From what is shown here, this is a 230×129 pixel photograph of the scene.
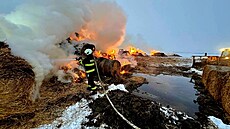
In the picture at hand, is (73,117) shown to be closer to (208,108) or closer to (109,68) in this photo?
(208,108)

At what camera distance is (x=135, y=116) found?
5.42 metres

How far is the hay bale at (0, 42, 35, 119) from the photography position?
198 inches

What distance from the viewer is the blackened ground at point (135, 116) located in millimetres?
5143

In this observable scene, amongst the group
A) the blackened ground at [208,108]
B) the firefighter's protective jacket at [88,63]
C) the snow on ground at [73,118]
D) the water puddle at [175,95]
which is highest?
the firefighter's protective jacket at [88,63]

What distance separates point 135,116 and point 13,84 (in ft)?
11.8

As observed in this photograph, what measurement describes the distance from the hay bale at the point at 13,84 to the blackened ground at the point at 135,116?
81.4 inches

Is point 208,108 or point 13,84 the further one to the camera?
point 208,108

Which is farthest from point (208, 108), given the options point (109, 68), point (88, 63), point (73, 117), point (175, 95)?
point (109, 68)

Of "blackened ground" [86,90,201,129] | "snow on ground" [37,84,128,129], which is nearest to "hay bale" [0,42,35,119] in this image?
"snow on ground" [37,84,128,129]

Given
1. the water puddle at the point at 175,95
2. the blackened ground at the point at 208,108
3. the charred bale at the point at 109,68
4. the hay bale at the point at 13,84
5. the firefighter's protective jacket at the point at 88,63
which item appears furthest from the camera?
the charred bale at the point at 109,68

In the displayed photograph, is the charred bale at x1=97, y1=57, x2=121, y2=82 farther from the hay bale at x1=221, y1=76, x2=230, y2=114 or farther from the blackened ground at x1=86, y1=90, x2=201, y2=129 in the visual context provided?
the hay bale at x1=221, y1=76, x2=230, y2=114

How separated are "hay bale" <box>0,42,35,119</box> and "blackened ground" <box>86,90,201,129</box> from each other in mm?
2068

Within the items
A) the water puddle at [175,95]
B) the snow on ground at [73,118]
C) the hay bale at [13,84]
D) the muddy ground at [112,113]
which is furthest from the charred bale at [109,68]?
the hay bale at [13,84]

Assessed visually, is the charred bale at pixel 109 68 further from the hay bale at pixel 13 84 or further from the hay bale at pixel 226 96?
the hay bale at pixel 13 84
